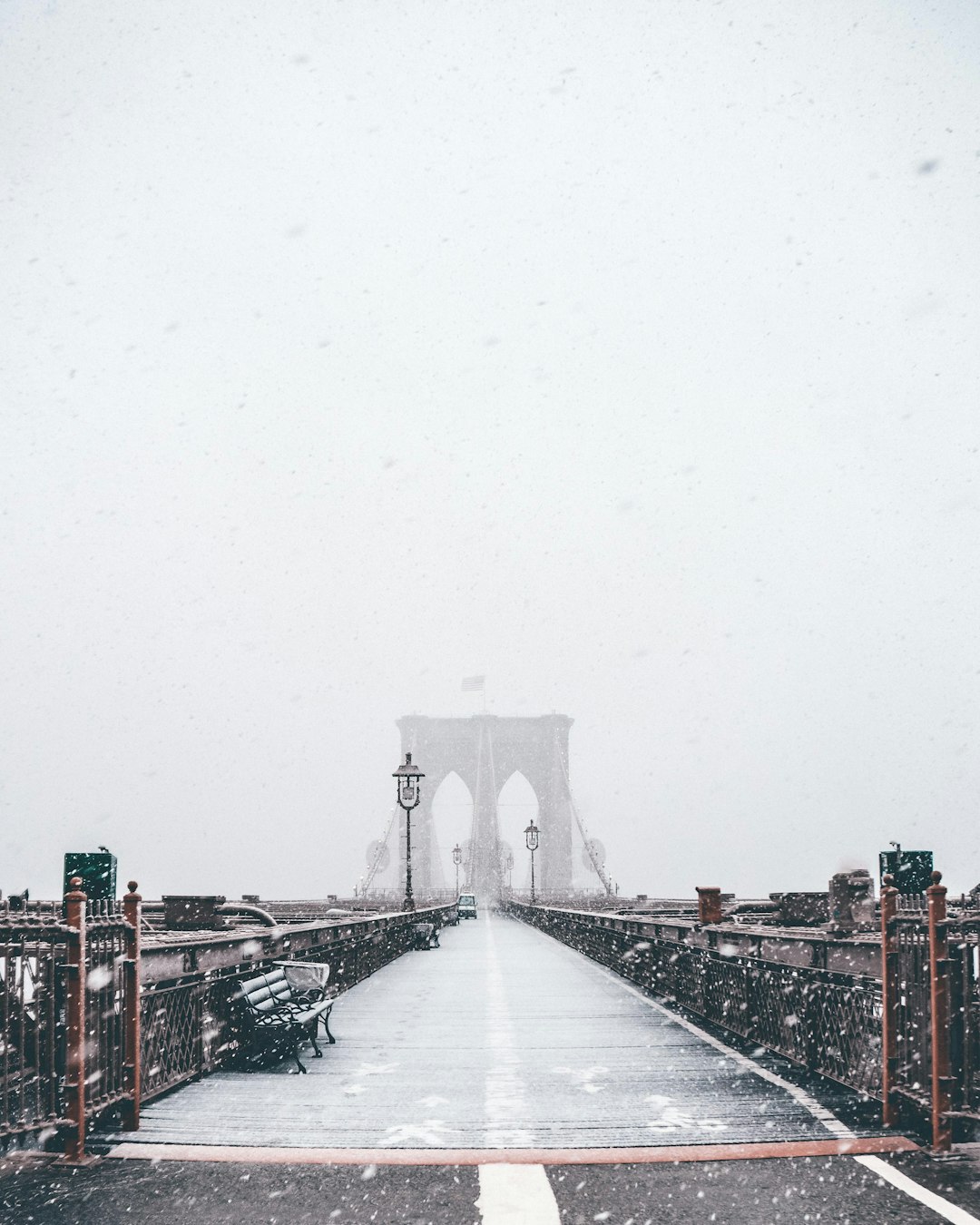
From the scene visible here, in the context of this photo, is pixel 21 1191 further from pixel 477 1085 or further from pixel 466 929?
pixel 466 929

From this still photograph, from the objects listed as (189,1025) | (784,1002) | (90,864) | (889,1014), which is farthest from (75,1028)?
(90,864)

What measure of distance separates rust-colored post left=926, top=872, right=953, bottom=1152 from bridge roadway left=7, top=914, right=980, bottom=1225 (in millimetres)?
229

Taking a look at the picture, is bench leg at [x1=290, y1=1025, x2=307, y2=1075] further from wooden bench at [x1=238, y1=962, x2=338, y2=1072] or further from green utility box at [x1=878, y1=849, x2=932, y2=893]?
green utility box at [x1=878, y1=849, x2=932, y2=893]

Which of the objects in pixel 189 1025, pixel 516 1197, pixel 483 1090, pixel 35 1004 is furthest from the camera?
pixel 189 1025

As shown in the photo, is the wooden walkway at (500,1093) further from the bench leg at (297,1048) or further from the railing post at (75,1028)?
the railing post at (75,1028)

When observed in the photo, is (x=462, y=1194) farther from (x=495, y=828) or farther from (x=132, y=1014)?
(x=495, y=828)

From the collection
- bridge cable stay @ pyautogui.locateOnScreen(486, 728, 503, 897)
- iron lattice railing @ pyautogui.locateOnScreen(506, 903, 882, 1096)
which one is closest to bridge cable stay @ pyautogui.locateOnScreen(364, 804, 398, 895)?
bridge cable stay @ pyautogui.locateOnScreen(486, 728, 503, 897)

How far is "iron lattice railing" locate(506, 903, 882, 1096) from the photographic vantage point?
8.14 m

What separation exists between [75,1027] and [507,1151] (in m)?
2.65

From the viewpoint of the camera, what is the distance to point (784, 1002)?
9.80 meters

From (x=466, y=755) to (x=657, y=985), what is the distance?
131m

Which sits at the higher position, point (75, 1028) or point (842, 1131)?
→ point (75, 1028)

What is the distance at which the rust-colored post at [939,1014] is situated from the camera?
6.61 meters

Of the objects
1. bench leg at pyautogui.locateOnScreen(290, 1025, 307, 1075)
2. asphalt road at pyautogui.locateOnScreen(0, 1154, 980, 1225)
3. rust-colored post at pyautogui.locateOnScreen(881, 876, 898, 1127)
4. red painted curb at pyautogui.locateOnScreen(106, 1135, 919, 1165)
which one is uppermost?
rust-colored post at pyautogui.locateOnScreen(881, 876, 898, 1127)
